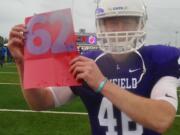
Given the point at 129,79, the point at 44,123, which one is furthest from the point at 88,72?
the point at 44,123

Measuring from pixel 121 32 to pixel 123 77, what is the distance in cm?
34

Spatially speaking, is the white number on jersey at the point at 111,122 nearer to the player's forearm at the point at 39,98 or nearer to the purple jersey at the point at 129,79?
the purple jersey at the point at 129,79

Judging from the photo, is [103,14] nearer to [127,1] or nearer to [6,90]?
[127,1]

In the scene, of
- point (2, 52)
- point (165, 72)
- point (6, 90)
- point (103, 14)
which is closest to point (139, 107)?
point (165, 72)

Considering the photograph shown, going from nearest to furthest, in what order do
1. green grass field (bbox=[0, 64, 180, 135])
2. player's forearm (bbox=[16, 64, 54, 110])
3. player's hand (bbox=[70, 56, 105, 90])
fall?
player's hand (bbox=[70, 56, 105, 90]), player's forearm (bbox=[16, 64, 54, 110]), green grass field (bbox=[0, 64, 180, 135])

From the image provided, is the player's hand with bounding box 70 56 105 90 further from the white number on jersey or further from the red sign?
the white number on jersey

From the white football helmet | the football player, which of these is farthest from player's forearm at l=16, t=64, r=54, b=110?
the white football helmet

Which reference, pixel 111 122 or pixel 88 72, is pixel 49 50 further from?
pixel 111 122

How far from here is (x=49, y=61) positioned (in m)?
2.35

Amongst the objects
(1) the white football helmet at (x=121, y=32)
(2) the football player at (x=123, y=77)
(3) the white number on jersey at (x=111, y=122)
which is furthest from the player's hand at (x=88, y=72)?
(3) the white number on jersey at (x=111, y=122)

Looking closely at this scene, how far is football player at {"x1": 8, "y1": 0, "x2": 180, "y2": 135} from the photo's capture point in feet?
7.11

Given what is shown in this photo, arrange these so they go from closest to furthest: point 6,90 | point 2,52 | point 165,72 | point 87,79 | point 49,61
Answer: point 87,79 → point 49,61 → point 165,72 → point 6,90 → point 2,52

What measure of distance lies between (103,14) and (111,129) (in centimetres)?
65

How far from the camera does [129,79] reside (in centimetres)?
258
